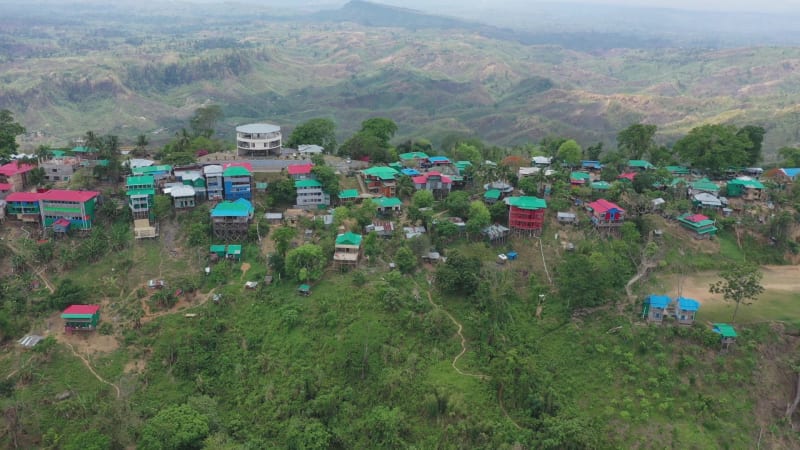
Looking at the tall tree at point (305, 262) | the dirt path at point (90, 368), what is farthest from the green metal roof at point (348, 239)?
the dirt path at point (90, 368)

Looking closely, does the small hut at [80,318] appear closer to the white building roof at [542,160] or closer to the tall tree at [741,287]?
the tall tree at [741,287]

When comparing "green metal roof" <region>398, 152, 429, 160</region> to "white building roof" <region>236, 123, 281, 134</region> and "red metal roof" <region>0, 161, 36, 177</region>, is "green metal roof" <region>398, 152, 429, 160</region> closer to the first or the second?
"white building roof" <region>236, 123, 281, 134</region>

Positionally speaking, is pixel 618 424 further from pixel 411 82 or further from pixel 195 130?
pixel 411 82

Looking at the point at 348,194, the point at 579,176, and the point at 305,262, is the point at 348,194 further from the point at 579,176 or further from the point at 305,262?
Answer: the point at 579,176

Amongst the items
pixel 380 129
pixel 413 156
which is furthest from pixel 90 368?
pixel 380 129

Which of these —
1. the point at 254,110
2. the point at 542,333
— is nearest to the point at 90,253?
the point at 542,333

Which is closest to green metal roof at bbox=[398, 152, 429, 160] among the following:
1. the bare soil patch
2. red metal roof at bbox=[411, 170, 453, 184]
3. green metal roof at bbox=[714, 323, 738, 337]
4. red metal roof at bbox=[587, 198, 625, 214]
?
red metal roof at bbox=[411, 170, 453, 184]
